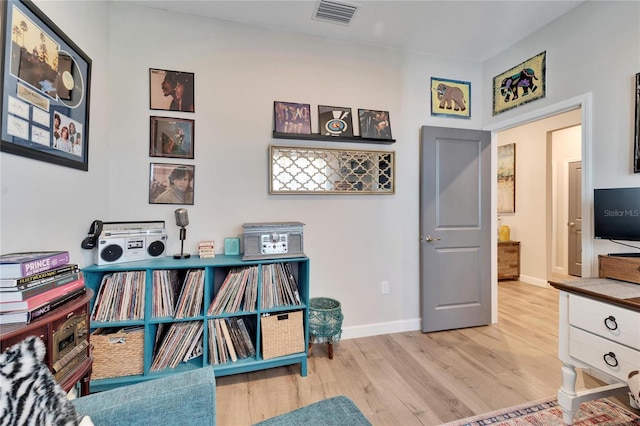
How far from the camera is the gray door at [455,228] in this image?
8.61 feet

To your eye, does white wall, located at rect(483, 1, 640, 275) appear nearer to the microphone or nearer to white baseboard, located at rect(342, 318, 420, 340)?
white baseboard, located at rect(342, 318, 420, 340)

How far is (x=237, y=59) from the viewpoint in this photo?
2266mm

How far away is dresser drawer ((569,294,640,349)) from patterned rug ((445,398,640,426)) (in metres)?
0.57

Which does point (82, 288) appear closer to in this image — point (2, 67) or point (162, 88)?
point (2, 67)

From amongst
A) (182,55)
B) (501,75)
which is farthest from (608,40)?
(182,55)

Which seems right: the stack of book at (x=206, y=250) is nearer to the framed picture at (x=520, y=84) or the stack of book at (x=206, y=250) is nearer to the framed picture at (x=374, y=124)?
the framed picture at (x=374, y=124)

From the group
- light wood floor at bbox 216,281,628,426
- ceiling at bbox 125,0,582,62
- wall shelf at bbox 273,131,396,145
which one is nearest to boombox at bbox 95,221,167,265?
light wood floor at bbox 216,281,628,426

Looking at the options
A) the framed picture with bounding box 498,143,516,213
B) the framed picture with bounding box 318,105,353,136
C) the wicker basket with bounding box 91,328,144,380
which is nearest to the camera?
the wicker basket with bounding box 91,328,144,380

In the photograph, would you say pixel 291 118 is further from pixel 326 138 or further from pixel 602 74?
pixel 602 74

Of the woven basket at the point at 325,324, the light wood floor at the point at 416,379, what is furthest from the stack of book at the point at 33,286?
the woven basket at the point at 325,324

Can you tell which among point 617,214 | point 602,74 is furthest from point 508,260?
point 602,74

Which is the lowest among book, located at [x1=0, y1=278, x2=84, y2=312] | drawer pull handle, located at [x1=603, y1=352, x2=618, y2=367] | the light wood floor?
the light wood floor

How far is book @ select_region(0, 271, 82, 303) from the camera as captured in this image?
94 centimetres

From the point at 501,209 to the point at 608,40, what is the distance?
332 centimetres
